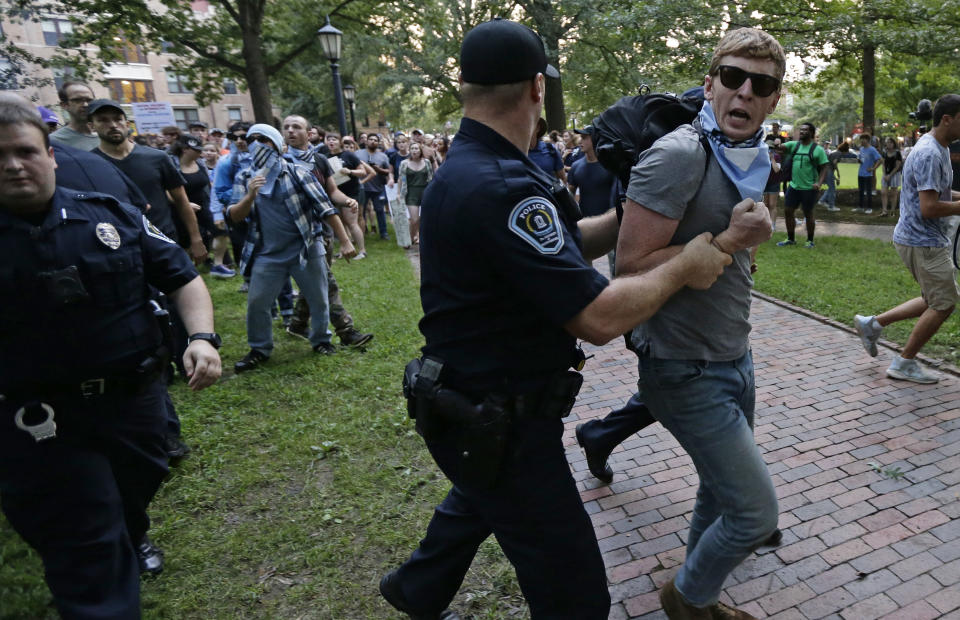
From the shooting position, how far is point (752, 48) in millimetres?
2068

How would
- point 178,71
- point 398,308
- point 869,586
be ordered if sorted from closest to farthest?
point 869,586, point 398,308, point 178,71

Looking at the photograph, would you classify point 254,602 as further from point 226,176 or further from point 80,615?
point 226,176

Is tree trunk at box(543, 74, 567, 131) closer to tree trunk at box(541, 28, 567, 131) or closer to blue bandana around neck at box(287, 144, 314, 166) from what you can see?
tree trunk at box(541, 28, 567, 131)

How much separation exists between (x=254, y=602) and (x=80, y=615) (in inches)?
39.1

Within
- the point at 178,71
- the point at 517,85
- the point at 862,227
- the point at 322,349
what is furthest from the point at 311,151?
the point at 178,71

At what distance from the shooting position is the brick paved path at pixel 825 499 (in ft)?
8.82

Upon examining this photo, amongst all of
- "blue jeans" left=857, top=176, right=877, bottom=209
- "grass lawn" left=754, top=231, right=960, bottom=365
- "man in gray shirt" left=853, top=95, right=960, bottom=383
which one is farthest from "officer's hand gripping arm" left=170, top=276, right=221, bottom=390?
"blue jeans" left=857, top=176, right=877, bottom=209

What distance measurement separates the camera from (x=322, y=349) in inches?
246

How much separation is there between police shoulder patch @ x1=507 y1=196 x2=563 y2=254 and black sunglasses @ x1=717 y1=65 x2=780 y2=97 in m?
0.96

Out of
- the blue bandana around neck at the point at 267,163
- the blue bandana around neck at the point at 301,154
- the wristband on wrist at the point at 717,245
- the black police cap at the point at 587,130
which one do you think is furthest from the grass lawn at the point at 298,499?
the black police cap at the point at 587,130

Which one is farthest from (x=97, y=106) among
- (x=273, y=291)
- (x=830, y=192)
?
(x=830, y=192)

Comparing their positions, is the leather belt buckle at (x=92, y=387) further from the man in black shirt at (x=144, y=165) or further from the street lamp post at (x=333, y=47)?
the street lamp post at (x=333, y=47)

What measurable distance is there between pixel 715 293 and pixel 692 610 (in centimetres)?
125

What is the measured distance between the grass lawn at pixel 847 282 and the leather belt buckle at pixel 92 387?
19.2 feet
